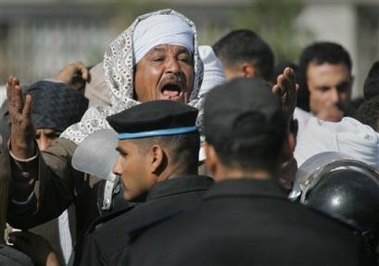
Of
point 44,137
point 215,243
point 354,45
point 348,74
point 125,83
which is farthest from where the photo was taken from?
point 354,45

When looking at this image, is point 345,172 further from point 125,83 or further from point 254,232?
point 254,232

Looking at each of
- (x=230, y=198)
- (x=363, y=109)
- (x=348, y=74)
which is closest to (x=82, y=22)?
(x=348, y=74)

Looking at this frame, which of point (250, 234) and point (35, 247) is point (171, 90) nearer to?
point (35, 247)

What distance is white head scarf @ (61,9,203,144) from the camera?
649cm

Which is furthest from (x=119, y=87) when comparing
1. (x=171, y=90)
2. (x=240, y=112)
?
(x=240, y=112)

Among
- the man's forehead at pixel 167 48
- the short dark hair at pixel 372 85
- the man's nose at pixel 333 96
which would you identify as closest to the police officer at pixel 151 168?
the man's forehead at pixel 167 48

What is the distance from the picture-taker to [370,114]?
7.66 metres

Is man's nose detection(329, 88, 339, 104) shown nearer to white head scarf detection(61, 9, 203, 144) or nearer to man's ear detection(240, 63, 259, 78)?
man's ear detection(240, 63, 259, 78)

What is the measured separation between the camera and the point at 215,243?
14.5ft

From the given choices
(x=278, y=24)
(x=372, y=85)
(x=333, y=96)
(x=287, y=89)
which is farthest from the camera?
(x=278, y=24)

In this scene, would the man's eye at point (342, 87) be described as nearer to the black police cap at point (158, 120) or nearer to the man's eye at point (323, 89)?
the man's eye at point (323, 89)

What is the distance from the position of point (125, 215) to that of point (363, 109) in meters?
2.44

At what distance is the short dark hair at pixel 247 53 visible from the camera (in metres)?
8.81

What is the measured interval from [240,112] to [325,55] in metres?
5.67
